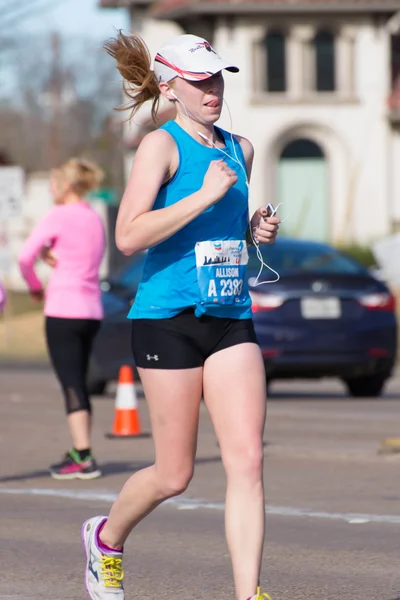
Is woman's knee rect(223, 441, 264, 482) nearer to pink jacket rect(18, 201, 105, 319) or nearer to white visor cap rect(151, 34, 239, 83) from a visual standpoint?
white visor cap rect(151, 34, 239, 83)

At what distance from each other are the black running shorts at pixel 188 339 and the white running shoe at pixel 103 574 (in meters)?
0.74

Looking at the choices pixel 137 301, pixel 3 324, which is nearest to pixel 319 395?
pixel 137 301

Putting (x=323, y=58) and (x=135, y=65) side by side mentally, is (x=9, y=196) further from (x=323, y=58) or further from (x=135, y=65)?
(x=135, y=65)

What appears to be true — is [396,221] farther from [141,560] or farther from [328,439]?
[141,560]

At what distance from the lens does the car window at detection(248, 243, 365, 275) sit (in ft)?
50.1

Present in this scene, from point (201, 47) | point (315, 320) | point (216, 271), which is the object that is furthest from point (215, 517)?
point (315, 320)

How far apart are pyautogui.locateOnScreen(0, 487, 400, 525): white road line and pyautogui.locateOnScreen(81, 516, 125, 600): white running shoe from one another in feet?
7.99

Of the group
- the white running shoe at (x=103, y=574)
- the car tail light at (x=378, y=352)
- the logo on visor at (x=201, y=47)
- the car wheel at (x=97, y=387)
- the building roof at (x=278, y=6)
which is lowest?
the car wheel at (x=97, y=387)

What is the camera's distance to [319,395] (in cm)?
1684

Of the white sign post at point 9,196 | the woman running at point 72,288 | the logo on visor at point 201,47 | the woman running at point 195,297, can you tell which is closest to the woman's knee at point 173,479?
the woman running at point 195,297

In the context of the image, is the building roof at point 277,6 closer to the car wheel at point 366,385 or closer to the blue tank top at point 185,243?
the car wheel at point 366,385

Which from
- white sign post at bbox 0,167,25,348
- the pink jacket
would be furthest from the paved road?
white sign post at bbox 0,167,25,348

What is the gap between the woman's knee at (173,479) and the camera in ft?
17.5

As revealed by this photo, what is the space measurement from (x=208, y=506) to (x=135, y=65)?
11.3 feet
